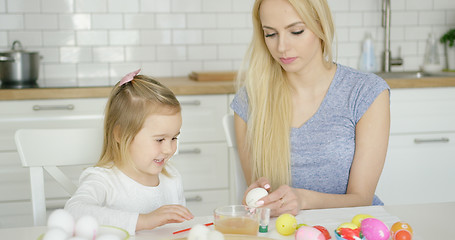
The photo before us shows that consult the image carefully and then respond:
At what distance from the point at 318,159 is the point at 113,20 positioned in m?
1.98

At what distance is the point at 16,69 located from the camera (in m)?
2.91

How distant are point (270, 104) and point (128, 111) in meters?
0.50

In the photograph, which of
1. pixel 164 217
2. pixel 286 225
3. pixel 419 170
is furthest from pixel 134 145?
pixel 419 170

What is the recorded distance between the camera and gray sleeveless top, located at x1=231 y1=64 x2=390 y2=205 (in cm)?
181

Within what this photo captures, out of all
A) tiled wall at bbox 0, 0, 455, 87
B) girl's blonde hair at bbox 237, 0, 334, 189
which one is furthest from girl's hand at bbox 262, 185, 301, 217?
tiled wall at bbox 0, 0, 455, 87

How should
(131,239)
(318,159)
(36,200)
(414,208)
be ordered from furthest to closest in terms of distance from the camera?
1. (318,159)
2. (36,200)
3. (414,208)
4. (131,239)

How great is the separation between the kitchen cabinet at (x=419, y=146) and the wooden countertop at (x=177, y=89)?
0.05 meters

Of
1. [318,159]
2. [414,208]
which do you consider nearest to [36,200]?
[318,159]

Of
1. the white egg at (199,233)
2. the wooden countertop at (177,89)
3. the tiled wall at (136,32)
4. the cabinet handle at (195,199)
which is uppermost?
the tiled wall at (136,32)

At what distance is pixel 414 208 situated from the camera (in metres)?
1.42

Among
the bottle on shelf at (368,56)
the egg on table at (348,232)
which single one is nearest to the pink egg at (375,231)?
the egg on table at (348,232)

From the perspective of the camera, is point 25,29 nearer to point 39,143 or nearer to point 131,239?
point 39,143

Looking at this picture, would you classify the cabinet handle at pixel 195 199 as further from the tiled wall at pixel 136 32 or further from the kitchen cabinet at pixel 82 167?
the tiled wall at pixel 136 32

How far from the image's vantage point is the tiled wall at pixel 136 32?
3324 millimetres
